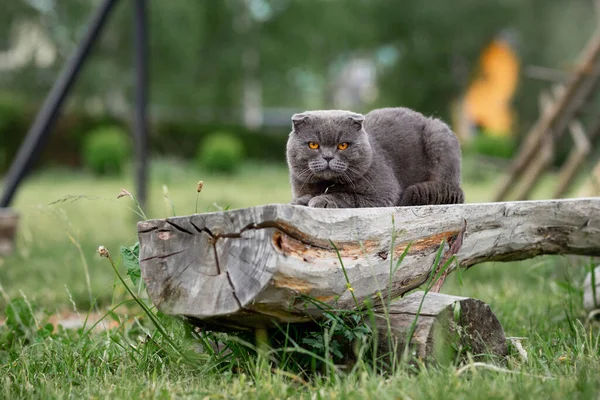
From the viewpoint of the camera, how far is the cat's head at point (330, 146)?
277 centimetres

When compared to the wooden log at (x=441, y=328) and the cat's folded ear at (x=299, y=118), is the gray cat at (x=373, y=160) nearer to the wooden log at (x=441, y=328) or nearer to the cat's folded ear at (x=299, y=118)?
the cat's folded ear at (x=299, y=118)

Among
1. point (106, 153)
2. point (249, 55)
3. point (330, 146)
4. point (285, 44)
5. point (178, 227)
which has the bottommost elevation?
point (106, 153)

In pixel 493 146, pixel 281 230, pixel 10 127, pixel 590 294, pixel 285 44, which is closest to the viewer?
pixel 281 230

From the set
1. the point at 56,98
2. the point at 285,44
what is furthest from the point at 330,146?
the point at 285,44

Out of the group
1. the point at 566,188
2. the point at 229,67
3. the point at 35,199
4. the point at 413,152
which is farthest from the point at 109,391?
the point at 229,67

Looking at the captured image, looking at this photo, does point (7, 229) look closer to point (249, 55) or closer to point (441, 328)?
point (441, 328)

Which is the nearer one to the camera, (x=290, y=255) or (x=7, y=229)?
(x=290, y=255)

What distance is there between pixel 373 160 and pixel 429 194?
311 mm

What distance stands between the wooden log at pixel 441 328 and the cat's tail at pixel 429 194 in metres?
0.56

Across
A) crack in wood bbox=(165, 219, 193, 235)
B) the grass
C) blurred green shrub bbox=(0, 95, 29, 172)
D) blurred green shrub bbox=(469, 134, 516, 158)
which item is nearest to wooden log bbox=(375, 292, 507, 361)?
the grass

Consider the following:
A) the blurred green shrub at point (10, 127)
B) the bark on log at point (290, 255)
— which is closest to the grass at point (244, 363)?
the bark on log at point (290, 255)

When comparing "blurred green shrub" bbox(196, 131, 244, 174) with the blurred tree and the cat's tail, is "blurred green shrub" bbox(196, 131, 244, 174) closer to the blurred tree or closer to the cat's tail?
the blurred tree

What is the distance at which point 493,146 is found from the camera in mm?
17750

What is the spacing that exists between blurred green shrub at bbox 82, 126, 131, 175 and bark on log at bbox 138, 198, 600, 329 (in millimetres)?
15391
